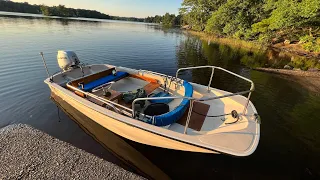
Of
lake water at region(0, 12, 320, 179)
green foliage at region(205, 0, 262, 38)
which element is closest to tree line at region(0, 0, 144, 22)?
green foliage at region(205, 0, 262, 38)

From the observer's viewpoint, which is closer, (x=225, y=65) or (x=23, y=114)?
(x=23, y=114)

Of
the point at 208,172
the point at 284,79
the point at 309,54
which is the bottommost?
the point at 208,172

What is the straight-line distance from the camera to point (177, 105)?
6.83 meters

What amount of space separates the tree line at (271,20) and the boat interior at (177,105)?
23.6 m

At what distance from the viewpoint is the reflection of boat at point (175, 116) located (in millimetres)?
4543

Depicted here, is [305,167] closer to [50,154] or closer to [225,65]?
[50,154]

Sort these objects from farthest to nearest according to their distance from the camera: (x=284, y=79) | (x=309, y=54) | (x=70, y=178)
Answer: (x=309, y=54), (x=284, y=79), (x=70, y=178)

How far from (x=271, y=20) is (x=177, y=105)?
99.0 ft

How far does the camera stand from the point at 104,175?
456 centimetres

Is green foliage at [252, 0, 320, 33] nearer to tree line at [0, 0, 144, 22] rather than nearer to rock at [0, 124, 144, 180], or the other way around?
rock at [0, 124, 144, 180]

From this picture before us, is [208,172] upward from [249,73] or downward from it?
downward

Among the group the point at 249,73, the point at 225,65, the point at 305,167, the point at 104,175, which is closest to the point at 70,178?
the point at 104,175

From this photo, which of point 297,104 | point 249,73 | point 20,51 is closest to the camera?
point 297,104

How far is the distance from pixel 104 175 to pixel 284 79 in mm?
16661
